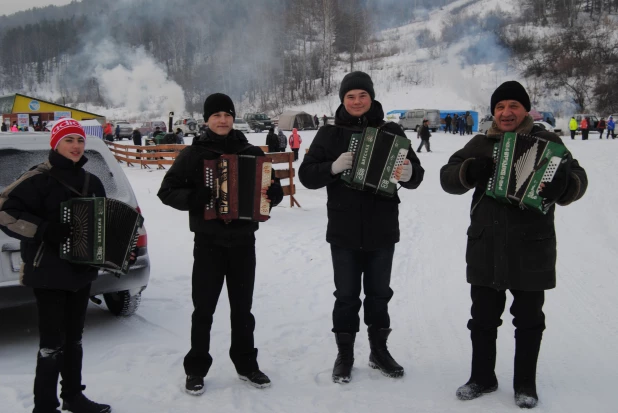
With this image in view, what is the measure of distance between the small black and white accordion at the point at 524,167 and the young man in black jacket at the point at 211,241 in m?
1.47

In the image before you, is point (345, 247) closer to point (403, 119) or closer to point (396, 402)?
point (396, 402)

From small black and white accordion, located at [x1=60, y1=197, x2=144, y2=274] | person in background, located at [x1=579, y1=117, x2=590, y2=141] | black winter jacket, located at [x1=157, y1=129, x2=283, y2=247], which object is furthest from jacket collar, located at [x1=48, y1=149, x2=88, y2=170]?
person in background, located at [x1=579, y1=117, x2=590, y2=141]

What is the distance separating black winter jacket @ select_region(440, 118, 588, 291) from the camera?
350 centimetres

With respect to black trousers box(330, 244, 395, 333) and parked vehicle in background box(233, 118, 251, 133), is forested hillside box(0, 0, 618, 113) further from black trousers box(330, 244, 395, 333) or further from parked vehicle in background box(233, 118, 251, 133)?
black trousers box(330, 244, 395, 333)

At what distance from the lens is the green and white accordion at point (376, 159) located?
150 inches

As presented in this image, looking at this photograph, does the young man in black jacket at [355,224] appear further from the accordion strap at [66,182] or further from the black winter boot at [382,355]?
the accordion strap at [66,182]

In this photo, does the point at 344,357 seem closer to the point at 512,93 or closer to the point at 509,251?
the point at 509,251

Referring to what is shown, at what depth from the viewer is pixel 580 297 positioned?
5.98m

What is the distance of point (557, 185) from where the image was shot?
3.36 meters

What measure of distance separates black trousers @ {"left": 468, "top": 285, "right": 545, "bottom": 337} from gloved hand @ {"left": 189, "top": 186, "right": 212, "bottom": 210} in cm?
186

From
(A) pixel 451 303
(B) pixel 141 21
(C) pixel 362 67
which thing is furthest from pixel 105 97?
(A) pixel 451 303

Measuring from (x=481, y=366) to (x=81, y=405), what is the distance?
2.58m

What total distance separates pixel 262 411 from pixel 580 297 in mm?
3959

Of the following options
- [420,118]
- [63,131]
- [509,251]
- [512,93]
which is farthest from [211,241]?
[420,118]
